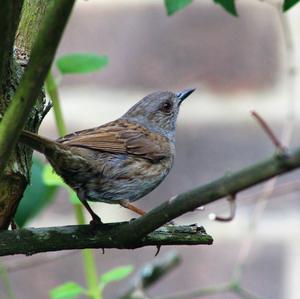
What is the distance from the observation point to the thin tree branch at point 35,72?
1.20 metres

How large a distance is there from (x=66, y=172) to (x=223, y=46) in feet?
3.41

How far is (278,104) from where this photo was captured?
9.59 ft

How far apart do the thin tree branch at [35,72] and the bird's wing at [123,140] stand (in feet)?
2.84

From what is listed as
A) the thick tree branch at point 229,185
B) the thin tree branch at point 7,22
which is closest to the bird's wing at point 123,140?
the thin tree branch at point 7,22

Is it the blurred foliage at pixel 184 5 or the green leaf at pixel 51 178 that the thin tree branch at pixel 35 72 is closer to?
the blurred foliage at pixel 184 5

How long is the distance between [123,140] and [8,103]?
3.13 ft

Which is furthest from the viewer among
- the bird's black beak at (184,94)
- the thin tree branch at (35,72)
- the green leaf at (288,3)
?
the bird's black beak at (184,94)

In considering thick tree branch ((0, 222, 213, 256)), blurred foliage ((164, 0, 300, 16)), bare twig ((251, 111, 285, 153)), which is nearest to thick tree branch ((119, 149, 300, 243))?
bare twig ((251, 111, 285, 153))

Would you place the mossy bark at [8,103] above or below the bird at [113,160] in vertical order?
above

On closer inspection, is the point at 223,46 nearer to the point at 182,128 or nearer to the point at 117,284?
the point at 182,128

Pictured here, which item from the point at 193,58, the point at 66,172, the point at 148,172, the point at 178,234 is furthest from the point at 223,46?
the point at 178,234

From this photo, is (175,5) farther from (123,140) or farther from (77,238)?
(123,140)

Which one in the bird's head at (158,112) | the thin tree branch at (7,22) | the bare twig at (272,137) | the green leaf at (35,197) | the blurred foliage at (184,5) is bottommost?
the bird's head at (158,112)

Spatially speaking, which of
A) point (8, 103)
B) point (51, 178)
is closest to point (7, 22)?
point (8, 103)
